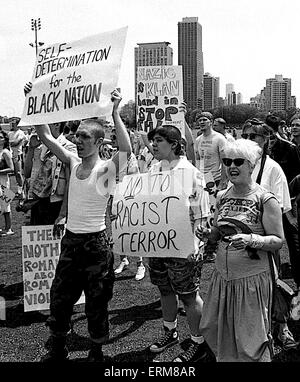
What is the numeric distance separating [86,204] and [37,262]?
126 cm

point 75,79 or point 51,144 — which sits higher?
point 75,79

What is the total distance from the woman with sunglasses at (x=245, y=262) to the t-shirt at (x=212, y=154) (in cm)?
407


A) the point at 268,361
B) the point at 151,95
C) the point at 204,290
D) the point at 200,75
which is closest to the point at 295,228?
the point at 204,290

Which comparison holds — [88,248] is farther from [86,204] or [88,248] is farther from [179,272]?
[179,272]

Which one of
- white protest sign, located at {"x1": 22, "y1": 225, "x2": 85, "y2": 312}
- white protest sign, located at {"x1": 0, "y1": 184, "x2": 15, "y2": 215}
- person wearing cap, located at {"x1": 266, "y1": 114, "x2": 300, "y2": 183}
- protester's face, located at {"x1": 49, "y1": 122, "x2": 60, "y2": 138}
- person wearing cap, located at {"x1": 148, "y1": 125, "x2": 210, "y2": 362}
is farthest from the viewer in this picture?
white protest sign, located at {"x1": 0, "y1": 184, "x2": 15, "y2": 215}

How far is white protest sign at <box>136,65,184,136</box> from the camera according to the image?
6.43 m

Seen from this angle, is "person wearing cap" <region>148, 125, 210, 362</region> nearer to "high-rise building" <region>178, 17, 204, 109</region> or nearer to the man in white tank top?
the man in white tank top

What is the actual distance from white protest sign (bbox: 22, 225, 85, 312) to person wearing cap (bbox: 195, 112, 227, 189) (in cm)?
334

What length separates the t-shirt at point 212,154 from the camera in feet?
24.3

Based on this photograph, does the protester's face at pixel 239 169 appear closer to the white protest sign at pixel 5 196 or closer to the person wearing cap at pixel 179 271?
the person wearing cap at pixel 179 271

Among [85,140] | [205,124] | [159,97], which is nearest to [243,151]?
[85,140]

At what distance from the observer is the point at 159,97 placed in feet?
21.4

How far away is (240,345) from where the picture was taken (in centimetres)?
323

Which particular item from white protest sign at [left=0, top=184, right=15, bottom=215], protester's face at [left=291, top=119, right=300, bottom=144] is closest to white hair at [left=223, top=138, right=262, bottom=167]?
protester's face at [left=291, top=119, right=300, bottom=144]
